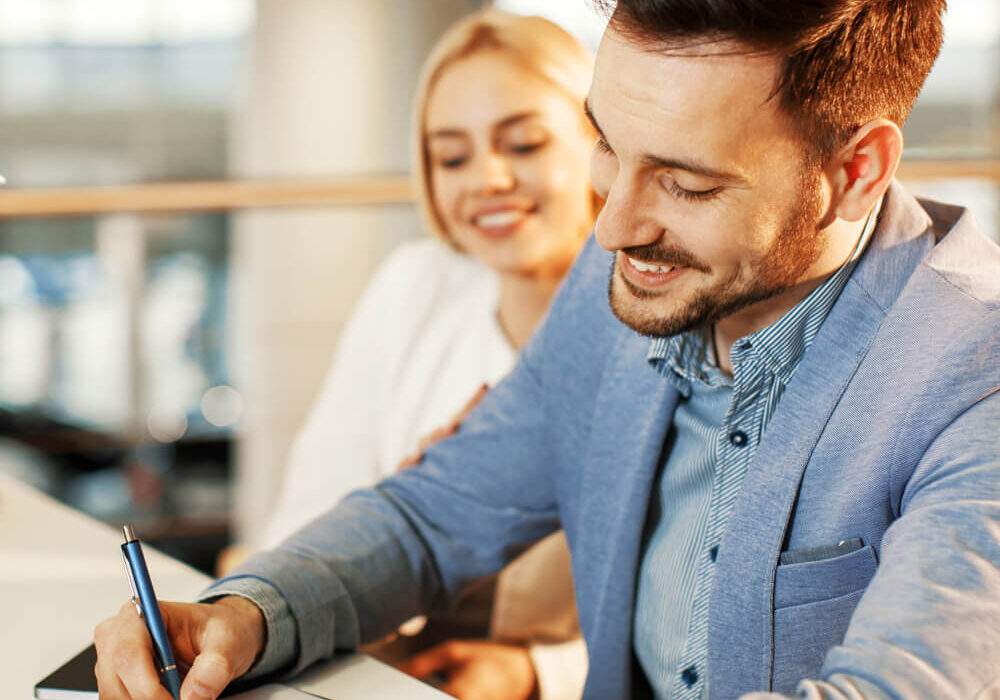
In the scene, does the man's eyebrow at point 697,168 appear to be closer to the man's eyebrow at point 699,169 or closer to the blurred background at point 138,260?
the man's eyebrow at point 699,169

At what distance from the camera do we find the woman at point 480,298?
4.95ft

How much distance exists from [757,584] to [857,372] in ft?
0.65

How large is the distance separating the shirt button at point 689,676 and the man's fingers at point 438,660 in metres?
0.51

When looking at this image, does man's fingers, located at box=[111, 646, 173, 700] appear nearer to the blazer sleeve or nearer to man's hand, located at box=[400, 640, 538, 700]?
the blazer sleeve

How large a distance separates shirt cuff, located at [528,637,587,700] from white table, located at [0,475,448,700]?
59cm

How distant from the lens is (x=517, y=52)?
62.3 inches

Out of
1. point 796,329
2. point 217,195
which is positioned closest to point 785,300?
point 796,329

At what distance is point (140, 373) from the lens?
5086 millimetres

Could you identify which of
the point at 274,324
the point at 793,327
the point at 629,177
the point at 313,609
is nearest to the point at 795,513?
the point at 793,327

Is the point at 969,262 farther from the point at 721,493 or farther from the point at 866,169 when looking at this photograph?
the point at 721,493

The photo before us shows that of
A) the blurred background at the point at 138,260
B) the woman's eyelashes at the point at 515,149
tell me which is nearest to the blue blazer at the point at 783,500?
the woman's eyelashes at the point at 515,149

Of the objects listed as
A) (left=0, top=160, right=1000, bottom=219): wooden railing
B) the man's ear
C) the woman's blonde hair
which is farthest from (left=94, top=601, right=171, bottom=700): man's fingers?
(left=0, top=160, right=1000, bottom=219): wooden railing

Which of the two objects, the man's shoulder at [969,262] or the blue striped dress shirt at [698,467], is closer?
the man's shoulder at [969,262]

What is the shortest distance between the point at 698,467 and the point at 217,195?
129 cm
